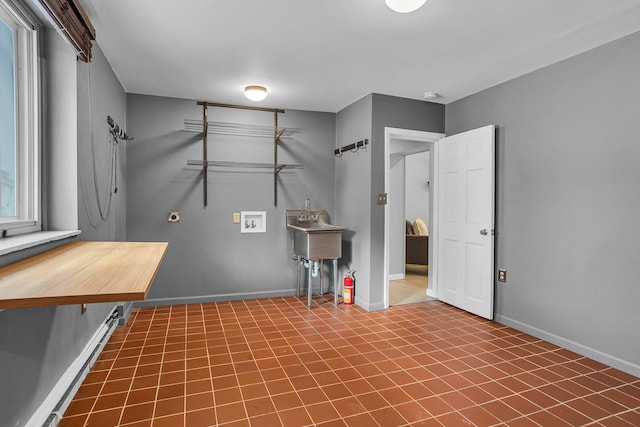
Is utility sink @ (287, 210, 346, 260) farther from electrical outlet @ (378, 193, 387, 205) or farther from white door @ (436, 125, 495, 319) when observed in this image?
Result: white door @ (436, 125, 495, 319)

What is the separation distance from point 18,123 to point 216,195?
89.5 inches

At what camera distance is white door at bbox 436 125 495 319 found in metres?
3.49

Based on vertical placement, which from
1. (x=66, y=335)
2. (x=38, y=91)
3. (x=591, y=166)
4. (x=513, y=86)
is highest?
(x=513, y=86)

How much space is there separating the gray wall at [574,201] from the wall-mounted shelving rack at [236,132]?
2.32 meters

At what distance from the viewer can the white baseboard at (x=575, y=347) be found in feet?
8.15

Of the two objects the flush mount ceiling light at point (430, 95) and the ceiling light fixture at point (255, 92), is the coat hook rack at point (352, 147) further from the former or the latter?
the ceiling light fixture at point (255, 92)

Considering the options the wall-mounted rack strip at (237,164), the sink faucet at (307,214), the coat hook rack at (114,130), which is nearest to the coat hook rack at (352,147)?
A: the wall-mounted rack strip at (237,164)

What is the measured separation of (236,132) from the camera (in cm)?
425

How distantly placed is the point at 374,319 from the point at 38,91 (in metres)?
3.16

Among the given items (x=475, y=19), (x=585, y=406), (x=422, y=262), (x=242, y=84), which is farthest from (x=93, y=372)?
(x=422, y=262)

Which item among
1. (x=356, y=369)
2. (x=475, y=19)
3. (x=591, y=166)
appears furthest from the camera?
(x=591, y=166)

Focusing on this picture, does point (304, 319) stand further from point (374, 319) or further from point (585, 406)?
point (585, 406)

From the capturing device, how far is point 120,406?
2.03 metres

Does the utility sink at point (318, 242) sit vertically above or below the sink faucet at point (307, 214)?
below
